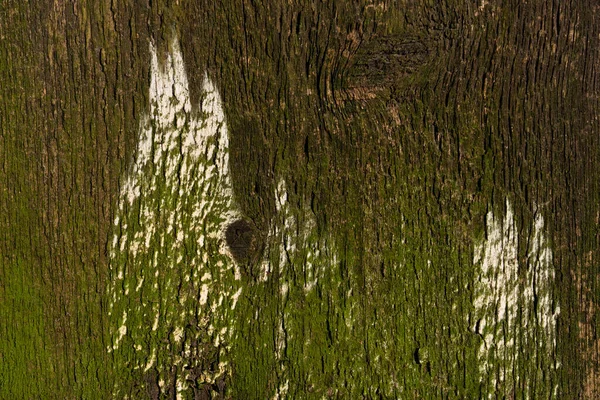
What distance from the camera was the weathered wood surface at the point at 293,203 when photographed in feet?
3.90

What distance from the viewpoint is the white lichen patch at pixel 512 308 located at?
120 centimetres

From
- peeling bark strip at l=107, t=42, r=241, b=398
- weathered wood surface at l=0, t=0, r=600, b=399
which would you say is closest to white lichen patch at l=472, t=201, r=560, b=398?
weathered wood surface at l=0, t=0, r=600, b=399

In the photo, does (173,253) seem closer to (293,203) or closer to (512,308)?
Result: (293,203)

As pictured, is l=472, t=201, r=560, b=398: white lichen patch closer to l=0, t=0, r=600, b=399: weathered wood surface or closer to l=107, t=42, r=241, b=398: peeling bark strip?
l=0, t=0, r=600, b=399: weathered wood surface

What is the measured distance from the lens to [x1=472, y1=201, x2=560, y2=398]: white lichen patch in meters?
1.20

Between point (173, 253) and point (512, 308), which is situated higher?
point (173, 253)

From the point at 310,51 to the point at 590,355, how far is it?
0.88m

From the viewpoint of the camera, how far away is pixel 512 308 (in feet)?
3.98

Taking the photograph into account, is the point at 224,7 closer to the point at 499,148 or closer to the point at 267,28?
the point at 267,28

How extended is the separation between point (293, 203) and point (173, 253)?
0.28 meters

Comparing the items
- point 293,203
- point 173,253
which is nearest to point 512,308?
point 293,203

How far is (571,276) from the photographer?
3.96ft

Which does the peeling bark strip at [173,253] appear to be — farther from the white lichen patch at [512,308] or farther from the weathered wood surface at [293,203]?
the white lichen patch at [512,308]

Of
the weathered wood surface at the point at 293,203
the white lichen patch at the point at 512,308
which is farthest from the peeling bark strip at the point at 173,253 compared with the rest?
the white lichen patch at the point at 512,308
